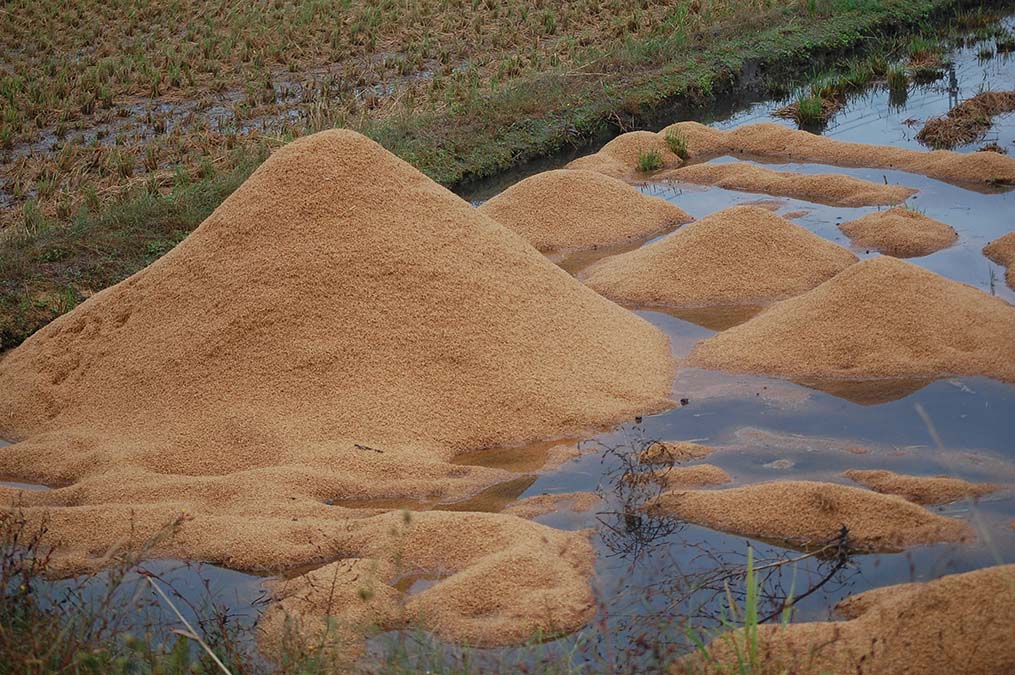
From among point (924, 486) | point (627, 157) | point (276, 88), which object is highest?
point (276, 88)

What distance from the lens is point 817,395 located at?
12.1 feet

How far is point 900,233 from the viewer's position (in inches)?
196

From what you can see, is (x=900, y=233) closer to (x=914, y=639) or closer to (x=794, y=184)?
(x=794, y=184)

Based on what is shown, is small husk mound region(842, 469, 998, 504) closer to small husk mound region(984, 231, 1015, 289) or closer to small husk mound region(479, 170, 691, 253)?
small husk mound region(984, 231, 1015, 289)

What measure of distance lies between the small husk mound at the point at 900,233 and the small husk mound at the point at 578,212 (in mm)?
880

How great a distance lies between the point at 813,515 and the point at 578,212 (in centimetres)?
287

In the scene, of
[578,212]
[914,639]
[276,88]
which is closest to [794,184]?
[578,212]

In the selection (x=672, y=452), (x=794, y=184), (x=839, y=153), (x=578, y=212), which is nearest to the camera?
(x=672, y=452)

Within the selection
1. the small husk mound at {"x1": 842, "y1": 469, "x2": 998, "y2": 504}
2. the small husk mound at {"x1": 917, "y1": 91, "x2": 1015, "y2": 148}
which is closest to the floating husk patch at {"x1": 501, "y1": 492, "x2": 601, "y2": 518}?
the small husk mound at {"x1": 842, "y1": 469, "x2": 998, "y2": 504}

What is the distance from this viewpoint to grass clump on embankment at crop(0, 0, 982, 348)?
5648mm

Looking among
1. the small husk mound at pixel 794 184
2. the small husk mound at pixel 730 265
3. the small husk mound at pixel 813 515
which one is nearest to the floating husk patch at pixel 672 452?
the small husk mound at pixel 813 515

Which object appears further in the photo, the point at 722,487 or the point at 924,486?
the point at 722,487

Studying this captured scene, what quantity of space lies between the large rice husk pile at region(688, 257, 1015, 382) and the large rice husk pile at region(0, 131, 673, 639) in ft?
1.27

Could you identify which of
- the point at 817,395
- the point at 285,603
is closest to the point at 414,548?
the point at 285,603
